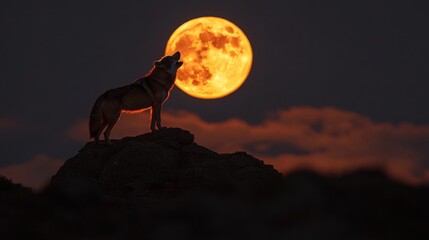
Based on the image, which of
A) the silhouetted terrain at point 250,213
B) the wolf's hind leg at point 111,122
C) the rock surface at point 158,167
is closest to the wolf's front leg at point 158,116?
the rock surface at point 158,167

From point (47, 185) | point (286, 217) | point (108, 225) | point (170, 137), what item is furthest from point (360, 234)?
point (170, 137)

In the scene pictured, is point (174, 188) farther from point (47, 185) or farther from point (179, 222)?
point (179, 222)

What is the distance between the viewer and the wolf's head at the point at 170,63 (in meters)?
25.2

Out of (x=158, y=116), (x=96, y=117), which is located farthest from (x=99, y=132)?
(x=158, y=116)

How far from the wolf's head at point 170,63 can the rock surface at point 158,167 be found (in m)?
2.15

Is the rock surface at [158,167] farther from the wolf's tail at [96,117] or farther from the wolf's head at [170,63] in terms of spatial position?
the wolf's head at [170,63]

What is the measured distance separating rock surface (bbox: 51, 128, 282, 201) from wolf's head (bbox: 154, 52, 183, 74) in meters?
2.15

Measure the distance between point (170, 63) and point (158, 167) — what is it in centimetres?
424

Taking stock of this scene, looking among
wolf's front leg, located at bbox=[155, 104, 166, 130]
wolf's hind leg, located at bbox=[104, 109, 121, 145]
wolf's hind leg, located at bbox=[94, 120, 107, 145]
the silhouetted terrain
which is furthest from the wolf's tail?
the silhouetted terrain

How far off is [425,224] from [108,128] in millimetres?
16777

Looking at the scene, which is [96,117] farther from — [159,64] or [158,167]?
[158,167]

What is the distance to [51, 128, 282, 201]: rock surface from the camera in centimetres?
2259

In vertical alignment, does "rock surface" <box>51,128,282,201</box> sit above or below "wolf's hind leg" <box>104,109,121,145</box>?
below

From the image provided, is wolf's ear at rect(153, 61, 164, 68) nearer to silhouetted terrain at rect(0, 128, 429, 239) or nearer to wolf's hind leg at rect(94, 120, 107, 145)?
wolf's hind leg at rect(94, 120, 107, 145)
